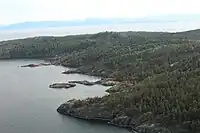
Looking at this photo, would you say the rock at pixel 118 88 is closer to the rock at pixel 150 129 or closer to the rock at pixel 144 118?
the rock at pixel 144 118

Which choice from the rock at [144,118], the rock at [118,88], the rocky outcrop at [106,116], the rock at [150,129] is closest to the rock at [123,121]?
the rocky outcrop at [106,116]

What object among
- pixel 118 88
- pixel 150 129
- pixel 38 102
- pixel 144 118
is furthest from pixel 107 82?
pixel 150 129

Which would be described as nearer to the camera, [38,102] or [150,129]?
[150,129]

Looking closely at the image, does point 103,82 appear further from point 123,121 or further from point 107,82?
point 123,121

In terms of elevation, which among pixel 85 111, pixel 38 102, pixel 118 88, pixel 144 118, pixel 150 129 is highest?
pixel 118 88

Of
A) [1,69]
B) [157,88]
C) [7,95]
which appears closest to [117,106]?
[157,88]

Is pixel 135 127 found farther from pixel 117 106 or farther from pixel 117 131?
pixel 117 106

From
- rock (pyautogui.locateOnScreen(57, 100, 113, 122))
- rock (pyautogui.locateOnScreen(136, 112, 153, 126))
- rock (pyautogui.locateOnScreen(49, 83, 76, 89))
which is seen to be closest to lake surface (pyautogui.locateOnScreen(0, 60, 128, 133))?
rock (pyautogui.locateOnScreen(57, 100, 113, 122))

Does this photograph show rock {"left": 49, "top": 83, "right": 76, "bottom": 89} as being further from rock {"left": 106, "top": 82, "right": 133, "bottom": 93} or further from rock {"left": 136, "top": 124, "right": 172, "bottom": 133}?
rock {"left": 136, "top": 124, "right": 172, "bottom": 133}
